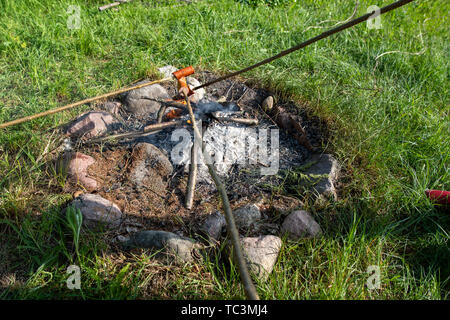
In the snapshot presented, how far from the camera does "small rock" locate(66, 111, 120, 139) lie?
7.69 feet

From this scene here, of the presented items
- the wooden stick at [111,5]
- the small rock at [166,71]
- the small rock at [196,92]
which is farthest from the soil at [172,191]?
the wooden stick at [111,5]

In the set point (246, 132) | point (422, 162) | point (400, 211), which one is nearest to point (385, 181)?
point (400, 211)

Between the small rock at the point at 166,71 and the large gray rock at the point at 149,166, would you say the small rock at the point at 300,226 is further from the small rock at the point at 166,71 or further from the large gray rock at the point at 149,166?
the small rock at the point at 166,71

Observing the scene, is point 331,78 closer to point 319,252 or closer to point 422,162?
point 422,162

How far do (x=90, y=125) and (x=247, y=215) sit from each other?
4.44 feet

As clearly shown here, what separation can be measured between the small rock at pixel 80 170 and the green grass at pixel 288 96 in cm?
15

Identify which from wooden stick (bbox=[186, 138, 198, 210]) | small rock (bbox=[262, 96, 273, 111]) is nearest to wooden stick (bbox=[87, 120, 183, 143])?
wooden stick (bbox=[186, 138, 198, 210])

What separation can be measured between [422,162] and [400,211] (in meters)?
0.54

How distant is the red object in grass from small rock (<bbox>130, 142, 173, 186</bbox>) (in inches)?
67.1

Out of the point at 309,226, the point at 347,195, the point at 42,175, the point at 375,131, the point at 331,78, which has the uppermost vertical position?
the point at 331,78

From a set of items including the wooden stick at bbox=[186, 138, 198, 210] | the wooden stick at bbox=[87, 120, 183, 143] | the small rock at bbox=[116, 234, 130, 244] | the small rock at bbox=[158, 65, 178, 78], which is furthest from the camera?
the small rock at bbox=[158, 65, 178, 78]

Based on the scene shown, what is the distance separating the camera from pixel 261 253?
168 cm

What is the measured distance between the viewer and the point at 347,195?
2098mm

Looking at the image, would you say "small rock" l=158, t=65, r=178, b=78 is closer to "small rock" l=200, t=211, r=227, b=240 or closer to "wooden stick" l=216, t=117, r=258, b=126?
"wooden stick" l=216, t=117, r=258, b=126
